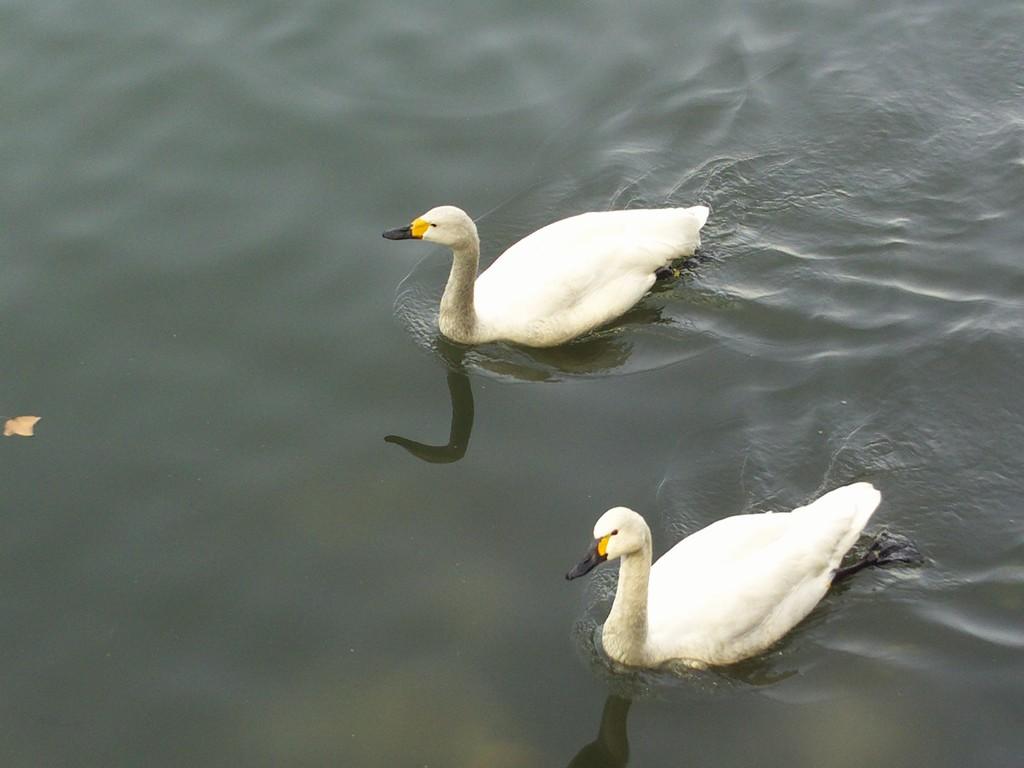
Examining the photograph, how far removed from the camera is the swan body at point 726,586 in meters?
8.52

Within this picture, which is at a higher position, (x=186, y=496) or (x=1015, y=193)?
(x=1015, y=193)

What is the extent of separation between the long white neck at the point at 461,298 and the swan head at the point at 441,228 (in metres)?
0.12

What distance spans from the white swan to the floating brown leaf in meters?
3.11

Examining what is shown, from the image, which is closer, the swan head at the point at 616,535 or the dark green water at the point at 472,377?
the swan head at the point at 616,535

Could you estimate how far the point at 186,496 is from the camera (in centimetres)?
983

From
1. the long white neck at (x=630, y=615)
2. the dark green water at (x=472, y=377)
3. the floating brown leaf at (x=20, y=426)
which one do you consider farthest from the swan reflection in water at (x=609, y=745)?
the floating brown leaf at (x=20, y=426)

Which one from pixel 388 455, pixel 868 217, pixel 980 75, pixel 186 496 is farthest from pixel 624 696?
pixel 980 75

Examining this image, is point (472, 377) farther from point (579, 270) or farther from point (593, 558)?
point (593, 558)

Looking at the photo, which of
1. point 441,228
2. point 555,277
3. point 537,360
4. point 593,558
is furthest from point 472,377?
point 593,558

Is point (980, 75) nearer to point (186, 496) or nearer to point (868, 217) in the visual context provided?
point (868, 217)

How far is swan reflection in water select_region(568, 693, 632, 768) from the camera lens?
324 inches

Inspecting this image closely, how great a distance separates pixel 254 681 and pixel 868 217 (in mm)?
6866

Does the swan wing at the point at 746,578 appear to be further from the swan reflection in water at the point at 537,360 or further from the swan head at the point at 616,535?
the swan reflection in water at the point at 537,360

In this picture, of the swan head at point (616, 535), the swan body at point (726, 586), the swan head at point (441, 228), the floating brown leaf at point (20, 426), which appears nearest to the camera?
the swan head at point (616, 535)
